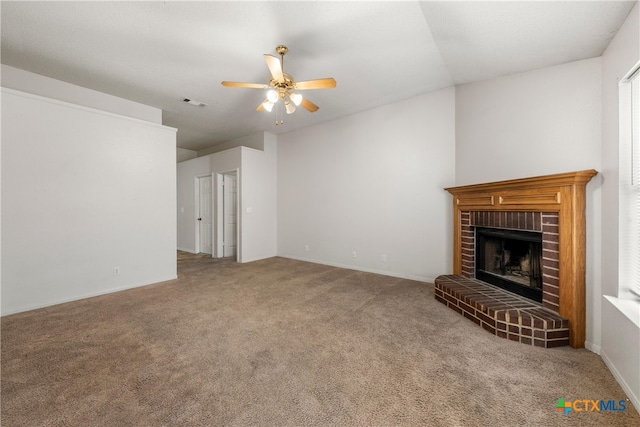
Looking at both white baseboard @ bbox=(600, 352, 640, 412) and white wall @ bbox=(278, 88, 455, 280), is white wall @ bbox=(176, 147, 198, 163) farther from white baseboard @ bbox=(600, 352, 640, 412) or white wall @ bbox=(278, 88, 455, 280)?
white baseboard @ bbox=(600, 352, 640, 412)

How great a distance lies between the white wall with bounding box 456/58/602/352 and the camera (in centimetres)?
204

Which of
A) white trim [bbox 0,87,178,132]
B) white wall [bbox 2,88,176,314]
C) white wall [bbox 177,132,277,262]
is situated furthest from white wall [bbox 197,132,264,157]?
white trim [bbox 0,87,178,132]

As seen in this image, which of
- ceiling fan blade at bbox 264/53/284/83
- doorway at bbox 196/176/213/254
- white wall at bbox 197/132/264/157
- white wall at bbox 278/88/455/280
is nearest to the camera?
ceiling fan blade at bbox 264/53/284/83

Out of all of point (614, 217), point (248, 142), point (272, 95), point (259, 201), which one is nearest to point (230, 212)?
point (259, 201)

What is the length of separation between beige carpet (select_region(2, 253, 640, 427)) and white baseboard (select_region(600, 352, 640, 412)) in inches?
1.5

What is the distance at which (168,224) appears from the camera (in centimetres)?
406

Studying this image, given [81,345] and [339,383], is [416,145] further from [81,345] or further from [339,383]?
[81,345]

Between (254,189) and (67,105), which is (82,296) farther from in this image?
(254,189)

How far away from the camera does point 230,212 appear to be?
19.6ft

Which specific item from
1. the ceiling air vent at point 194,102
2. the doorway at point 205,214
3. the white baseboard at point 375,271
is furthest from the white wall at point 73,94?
the white baseboard at point 375,271

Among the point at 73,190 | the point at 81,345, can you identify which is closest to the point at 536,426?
the point at 81,345

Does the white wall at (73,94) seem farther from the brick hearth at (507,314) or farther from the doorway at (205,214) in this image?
the brick hearth at (507,314)

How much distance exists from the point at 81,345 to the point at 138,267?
1802 millimetres

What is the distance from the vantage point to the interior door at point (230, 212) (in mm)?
5924
